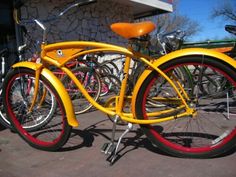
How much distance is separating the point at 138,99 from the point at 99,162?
0.66m

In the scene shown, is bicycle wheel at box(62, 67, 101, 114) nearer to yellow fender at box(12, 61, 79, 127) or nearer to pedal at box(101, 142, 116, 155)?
yellow fender at box(12, 61, 79, 127)

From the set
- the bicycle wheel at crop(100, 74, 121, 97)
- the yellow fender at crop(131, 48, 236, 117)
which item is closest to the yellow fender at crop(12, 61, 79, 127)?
the yellow fender at crop(131, 48, 236, 117)

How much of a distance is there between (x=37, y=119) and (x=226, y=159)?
6.55 feet

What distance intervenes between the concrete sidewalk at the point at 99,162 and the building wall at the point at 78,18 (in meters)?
3.51

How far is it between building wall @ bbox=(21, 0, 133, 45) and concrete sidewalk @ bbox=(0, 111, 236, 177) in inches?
138

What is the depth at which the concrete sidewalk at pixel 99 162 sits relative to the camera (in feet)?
8.94

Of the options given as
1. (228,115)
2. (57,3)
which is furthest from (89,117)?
(57,3)

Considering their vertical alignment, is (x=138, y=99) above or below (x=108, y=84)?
above

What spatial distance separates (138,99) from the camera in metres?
2.87

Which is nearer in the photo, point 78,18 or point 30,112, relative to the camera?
point 30,112

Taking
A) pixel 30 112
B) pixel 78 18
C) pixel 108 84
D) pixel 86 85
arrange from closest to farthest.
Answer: pixel 30 112 < pixel 86 85 < pixel 108 84 < pixel 78 18

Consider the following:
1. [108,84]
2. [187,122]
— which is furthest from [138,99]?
[108,84]

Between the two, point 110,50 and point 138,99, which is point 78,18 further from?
point 138,99

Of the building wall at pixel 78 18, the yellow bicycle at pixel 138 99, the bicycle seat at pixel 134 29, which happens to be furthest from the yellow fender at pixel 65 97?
the building wall at pixel 78 18
